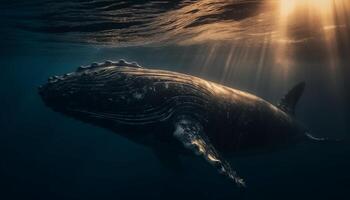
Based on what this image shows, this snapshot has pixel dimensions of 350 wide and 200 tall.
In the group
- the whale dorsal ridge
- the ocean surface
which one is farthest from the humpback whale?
the ocean surface

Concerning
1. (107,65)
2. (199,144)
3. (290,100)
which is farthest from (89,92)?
(290,100)

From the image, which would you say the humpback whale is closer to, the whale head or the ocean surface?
the whale head

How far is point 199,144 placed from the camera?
5.56 m

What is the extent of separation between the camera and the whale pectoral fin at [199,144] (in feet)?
17.7

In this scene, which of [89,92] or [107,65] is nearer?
[89,92]

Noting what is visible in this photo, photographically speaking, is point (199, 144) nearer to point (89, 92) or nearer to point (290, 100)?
point (89, 92)

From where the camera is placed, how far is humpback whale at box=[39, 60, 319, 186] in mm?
5613

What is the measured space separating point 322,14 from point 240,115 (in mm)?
14087

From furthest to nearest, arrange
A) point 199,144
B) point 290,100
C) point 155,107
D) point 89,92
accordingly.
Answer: point 290,100 < point 155,107 < point 89,92 < point 199,144

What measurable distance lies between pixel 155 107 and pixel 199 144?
47.7 inches

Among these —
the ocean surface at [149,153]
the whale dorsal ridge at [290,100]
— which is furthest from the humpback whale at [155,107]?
the ocean surface at [149,153]

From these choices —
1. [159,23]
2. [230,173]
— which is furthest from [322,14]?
[230,173]

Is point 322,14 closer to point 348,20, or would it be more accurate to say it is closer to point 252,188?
point 348,20

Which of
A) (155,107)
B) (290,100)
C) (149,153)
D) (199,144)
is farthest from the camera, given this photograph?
(149,153)
